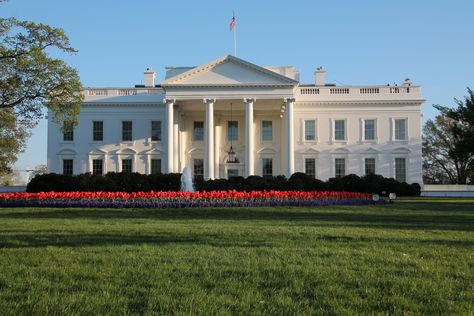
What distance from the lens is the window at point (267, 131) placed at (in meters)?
47.3

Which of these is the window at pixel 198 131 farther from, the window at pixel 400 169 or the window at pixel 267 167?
the window at pixel 400 169

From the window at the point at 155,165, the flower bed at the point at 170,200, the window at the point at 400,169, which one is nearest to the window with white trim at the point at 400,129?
the window at the point at 400,169

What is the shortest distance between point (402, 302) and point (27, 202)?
2053 centimetres

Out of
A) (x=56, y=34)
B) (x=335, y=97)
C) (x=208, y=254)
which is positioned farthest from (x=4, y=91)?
(x=335, y=97)

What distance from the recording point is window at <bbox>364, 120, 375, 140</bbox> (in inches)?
1825

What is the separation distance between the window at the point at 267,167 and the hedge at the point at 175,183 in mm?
13451

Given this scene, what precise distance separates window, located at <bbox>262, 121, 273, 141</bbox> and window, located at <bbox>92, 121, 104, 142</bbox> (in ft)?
47.6

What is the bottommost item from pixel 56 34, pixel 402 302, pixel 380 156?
pixel 402 302

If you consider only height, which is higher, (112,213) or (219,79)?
(219,79)

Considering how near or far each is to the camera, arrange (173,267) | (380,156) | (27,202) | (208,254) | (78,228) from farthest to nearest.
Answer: (380,156)
(27,202)
(78,228)
(208,254)
(173,267)

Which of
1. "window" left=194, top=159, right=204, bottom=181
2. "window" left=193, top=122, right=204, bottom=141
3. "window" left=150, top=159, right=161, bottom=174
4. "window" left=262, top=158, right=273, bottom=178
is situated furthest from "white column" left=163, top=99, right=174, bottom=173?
"window" left=262, top=158, right=273, bottom=178

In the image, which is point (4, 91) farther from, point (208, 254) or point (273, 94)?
point (273, 94)

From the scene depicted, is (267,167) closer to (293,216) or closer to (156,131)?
(156,131)

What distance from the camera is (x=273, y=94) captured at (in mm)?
42500
